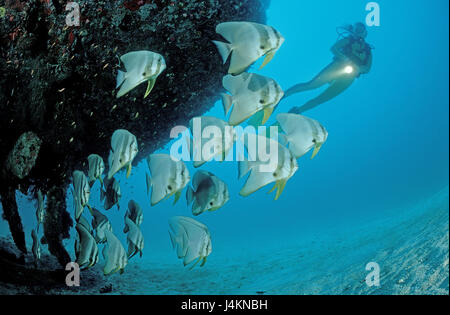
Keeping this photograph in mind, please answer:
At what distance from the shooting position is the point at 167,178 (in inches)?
87.6

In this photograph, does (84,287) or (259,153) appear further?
(84,287)

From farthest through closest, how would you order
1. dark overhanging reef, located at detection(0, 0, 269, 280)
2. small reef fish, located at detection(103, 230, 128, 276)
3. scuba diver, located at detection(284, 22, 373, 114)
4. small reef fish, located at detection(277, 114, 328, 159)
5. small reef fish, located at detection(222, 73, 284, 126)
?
scuba diver, located at detection(284, 22, 373, 114) < dark overhanging reef, located at detection(0, 0, 269, 280) < small reef fish, located at detection(103, 230, 128, 276) < small reef fish, located at detection(277, 114, 328, 159) < small reef fish, located at detection(222, 73, 284, 126)

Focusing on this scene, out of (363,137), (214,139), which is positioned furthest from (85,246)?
(363,137)

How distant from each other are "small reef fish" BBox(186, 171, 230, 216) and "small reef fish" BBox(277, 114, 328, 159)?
751 millimetres

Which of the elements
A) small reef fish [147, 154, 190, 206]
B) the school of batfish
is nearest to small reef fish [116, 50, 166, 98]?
the school of batfish

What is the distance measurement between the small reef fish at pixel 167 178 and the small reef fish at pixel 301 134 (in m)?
0.98

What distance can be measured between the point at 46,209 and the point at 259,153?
14.7 ft

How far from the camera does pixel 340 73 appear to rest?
865 cm

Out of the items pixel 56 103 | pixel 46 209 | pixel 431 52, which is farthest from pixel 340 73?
pixel 431 52

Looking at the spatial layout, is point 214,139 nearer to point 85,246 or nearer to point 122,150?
point 122,150

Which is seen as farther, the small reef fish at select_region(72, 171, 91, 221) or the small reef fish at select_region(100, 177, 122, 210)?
the small reef fish at select_region(100, 177, 122, 210)

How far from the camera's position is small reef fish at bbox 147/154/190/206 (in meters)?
2.21

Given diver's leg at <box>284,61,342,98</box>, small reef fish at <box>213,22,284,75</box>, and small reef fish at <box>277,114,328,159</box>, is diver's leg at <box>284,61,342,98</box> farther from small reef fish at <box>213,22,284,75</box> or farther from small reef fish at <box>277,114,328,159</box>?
small reef fish at <box>213,22,284,75</box>
